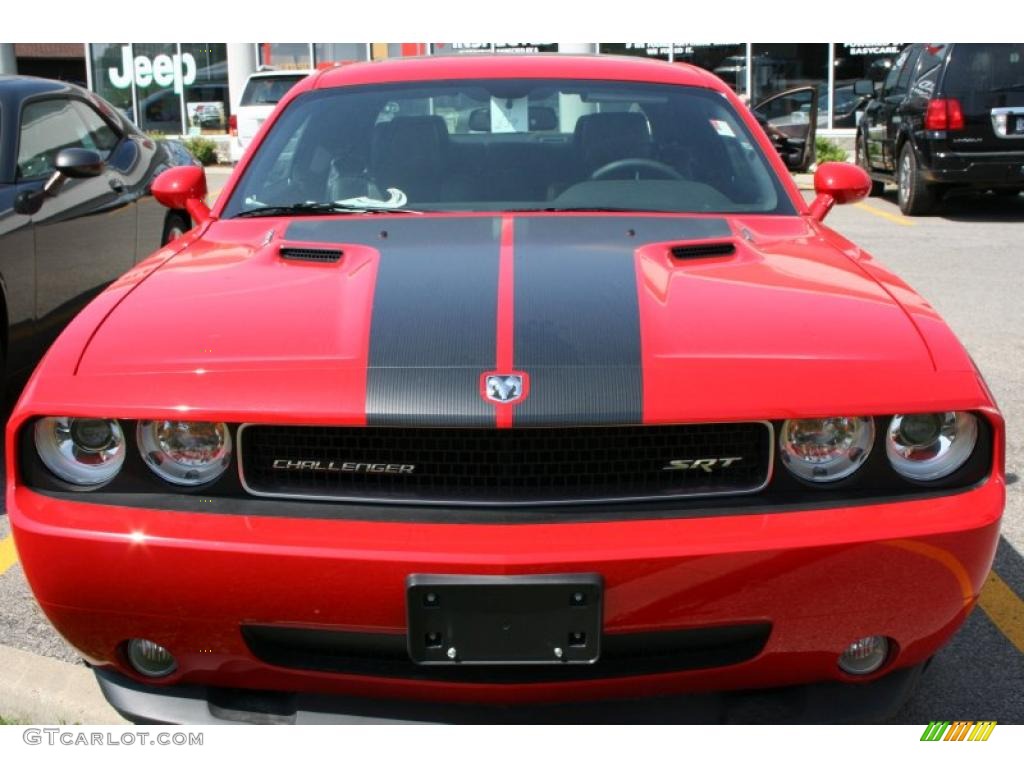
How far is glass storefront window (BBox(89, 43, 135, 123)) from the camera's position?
2327 cm

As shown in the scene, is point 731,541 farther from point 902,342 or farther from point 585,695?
point 902,342

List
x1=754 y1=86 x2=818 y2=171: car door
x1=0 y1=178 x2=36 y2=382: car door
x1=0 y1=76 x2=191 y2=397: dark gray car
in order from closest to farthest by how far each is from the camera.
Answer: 1. x1=0 y1=178 x2=36 y2=382: car door
2. x1=0 y1=76 x2=191 y2=397: dark gray car
3. x1=754 y1=86 x2=818 y2=171: car door

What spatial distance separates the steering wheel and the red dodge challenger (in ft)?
3.48

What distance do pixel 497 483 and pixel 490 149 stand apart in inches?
62.9

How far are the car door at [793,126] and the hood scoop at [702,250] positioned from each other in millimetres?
1961

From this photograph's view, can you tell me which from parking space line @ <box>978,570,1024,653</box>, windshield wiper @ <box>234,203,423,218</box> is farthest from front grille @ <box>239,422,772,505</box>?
parking space line @ <box>978,570,1024,653</box>

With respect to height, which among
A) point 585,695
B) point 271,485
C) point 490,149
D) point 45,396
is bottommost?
point 585,695

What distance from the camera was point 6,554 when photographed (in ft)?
12.2

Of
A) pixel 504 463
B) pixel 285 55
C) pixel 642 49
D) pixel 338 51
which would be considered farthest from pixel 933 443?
pixel 285 55

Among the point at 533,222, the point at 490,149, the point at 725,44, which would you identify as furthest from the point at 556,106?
the point at 725,44

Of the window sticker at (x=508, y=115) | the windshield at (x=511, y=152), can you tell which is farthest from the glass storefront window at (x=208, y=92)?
the window sticker at (x=508, y=115)

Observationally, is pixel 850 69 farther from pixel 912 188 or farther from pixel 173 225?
pixel 173 225

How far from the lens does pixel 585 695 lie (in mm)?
2170

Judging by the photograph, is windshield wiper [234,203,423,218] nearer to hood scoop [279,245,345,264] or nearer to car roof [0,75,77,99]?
hood scoop [279,245,345,264]
